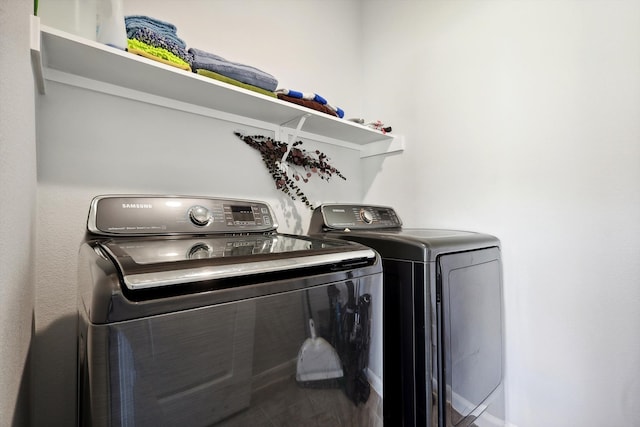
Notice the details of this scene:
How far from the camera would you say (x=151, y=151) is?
1212 millimetres

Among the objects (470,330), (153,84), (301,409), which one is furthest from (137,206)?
(470,330)

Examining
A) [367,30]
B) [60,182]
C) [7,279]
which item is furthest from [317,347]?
[367,30]

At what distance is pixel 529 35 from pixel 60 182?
200 centimetres

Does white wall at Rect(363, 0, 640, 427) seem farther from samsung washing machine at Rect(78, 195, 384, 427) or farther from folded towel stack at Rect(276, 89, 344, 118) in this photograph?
samsung washing machine at Rect(78, 195, 384, 427)

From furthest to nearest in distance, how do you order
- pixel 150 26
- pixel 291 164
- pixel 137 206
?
pixel 291 164 < pixel 150 26 < pixel 137 206

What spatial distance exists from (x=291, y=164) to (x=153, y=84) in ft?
2.45

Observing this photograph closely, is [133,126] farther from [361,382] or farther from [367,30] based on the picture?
[367,30]

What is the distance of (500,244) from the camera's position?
1.41 meters

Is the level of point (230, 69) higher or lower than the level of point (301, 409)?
higher

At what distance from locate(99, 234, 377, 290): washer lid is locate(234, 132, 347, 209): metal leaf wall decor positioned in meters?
0.76

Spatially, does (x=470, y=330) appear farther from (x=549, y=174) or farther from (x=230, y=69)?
(x=230, y=69)

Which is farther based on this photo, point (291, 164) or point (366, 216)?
point (291, 164)

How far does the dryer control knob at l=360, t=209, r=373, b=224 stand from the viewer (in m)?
1.55

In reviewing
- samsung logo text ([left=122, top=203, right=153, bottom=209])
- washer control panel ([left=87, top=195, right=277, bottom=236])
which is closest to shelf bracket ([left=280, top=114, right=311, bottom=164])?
washer control panel ([left=87, top=195, right=277, bottom=236])
